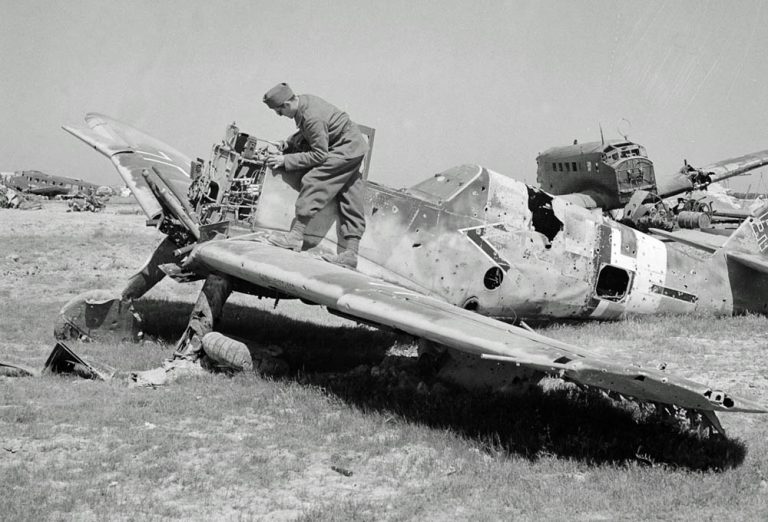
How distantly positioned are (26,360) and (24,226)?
1301 cm

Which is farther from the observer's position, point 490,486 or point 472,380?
point 472,380

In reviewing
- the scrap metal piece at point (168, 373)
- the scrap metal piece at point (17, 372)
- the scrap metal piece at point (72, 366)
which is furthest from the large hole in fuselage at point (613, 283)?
the scrap metal piece at point (17, 372)

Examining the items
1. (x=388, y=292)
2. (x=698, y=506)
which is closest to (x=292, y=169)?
(x=388, y=292)

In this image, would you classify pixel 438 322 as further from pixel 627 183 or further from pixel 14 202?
pixel 14 202

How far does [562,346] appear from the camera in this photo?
6.18 meters

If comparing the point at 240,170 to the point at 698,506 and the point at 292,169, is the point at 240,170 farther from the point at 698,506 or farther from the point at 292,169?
the point at 698,506

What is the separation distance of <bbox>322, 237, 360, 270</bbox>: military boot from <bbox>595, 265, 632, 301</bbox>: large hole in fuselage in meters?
3.91

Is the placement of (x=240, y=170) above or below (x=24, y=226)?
above

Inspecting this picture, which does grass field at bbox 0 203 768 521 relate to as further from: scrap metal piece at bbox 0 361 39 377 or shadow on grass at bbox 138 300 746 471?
scrap metal piece at bbox 0 361 39 377

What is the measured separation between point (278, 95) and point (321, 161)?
94 centimetres

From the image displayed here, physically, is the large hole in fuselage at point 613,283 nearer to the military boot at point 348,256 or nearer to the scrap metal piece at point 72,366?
the military boot at point 348,256

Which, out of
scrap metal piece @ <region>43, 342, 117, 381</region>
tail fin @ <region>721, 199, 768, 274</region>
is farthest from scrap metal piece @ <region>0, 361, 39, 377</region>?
tail fin @ <region>721, 199, 768, 274</region>

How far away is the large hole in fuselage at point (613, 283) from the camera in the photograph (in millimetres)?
11125

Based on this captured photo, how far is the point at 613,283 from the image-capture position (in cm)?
1127
